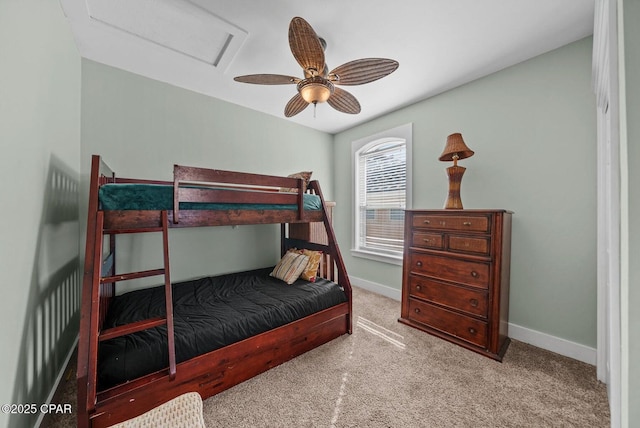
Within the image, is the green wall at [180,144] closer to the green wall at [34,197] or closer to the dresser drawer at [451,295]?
the green wall at [34,197]

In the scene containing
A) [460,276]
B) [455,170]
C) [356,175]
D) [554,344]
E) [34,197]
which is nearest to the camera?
[34,197]

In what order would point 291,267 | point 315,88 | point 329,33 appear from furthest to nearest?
point 291,267, point 329,33, point 315,88

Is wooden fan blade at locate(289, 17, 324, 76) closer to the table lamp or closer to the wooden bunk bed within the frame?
the wooden bunk bed

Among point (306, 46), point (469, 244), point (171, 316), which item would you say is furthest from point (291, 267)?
point (306, 46)

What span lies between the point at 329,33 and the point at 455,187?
5.88ft

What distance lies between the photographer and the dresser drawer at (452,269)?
204 centimetres

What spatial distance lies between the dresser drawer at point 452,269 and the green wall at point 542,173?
517mm

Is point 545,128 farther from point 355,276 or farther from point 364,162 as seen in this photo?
point 355,276

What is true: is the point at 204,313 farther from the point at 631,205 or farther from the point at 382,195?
the point at 382,195

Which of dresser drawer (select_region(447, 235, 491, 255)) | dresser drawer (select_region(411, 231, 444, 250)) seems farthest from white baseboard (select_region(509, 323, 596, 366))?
dresser drawer (select_region(411, 231, 444, 250))

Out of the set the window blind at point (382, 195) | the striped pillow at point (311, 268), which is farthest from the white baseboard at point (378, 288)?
the striped pillow at point (311, 268)

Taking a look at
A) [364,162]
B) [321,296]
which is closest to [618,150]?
[321,296]

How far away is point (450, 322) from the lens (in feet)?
7.29

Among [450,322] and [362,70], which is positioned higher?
[362,70]
